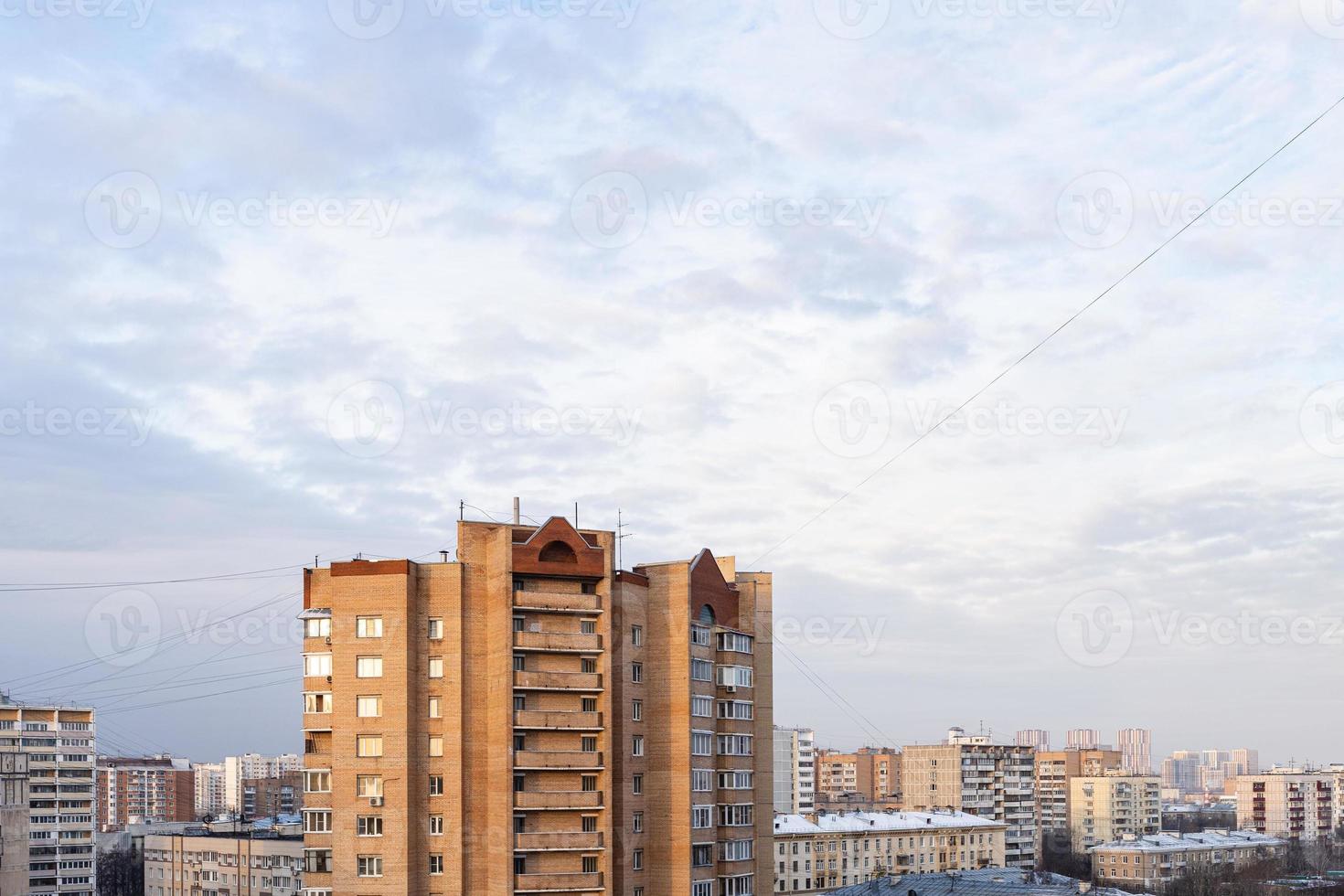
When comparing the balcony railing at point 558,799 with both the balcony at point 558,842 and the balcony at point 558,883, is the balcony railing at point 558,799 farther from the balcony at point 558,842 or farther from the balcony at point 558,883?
the balcony at point 558,883

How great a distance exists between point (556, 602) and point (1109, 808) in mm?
142123

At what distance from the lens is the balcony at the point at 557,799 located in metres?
54.2

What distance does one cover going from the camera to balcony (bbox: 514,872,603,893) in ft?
177

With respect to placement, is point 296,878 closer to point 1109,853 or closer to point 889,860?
point 889,860

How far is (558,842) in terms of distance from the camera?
54.7 m

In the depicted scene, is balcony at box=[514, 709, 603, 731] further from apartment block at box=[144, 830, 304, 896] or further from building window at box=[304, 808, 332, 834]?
apartment block at box=[144, 830, 304, 896]

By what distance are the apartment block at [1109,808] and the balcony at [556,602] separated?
13685 centimetres

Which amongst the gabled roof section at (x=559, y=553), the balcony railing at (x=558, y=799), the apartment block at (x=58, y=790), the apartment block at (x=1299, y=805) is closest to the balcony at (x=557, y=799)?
the balcony railing at (x=558, y=799)

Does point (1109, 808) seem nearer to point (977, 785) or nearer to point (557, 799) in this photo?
point (977, 785)

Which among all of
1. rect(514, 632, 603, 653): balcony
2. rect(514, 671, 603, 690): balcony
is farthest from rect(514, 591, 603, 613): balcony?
rect(514, 671, 603, 690): balcony

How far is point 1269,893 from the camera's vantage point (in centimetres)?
11444

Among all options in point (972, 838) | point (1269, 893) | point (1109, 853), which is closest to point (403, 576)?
point (972, 838)

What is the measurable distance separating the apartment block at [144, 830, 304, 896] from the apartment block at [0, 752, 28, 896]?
1635cm

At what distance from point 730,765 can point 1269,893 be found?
2964 inches
